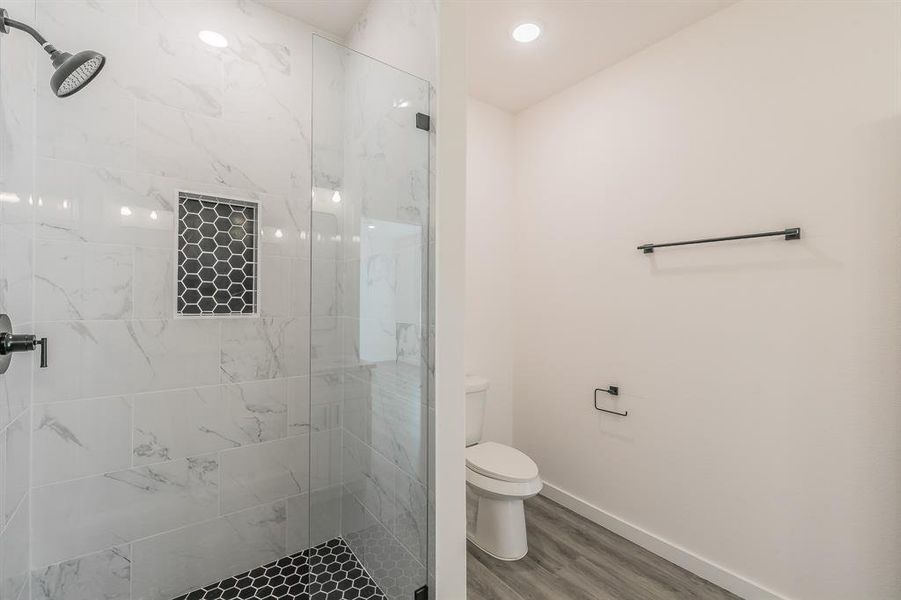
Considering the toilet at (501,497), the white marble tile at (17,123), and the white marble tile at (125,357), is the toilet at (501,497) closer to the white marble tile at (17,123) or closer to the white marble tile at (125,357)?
the white marble tile at (125,357)

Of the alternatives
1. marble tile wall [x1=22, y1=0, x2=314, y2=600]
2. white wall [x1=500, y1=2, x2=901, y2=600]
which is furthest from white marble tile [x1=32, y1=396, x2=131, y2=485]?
white wall [x1=500, y1=2, x2=901, y2=600]

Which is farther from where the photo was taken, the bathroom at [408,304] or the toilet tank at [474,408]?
the toilet tank at [474,408]

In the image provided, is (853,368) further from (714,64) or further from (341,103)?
(341,103)

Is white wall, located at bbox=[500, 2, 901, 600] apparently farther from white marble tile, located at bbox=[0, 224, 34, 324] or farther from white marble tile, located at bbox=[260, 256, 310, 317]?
white marble tile, located at bbox=[0, 224, 34, 324]

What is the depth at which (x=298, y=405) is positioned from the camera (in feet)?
6.51

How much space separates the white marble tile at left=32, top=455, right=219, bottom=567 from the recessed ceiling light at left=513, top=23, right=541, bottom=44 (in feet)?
8.11

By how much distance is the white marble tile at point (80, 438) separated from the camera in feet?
4.73

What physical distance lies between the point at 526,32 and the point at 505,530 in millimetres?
2494

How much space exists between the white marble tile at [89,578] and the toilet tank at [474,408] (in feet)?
5.14

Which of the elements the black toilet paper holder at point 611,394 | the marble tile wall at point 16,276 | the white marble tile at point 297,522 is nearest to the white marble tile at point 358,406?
the white marble tile at point 297,522

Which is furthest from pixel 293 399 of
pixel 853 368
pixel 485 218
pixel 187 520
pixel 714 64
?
pixel 714 64

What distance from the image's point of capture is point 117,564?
156cm

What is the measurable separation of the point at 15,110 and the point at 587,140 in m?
2.49

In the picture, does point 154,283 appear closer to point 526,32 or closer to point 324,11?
point 324,11
